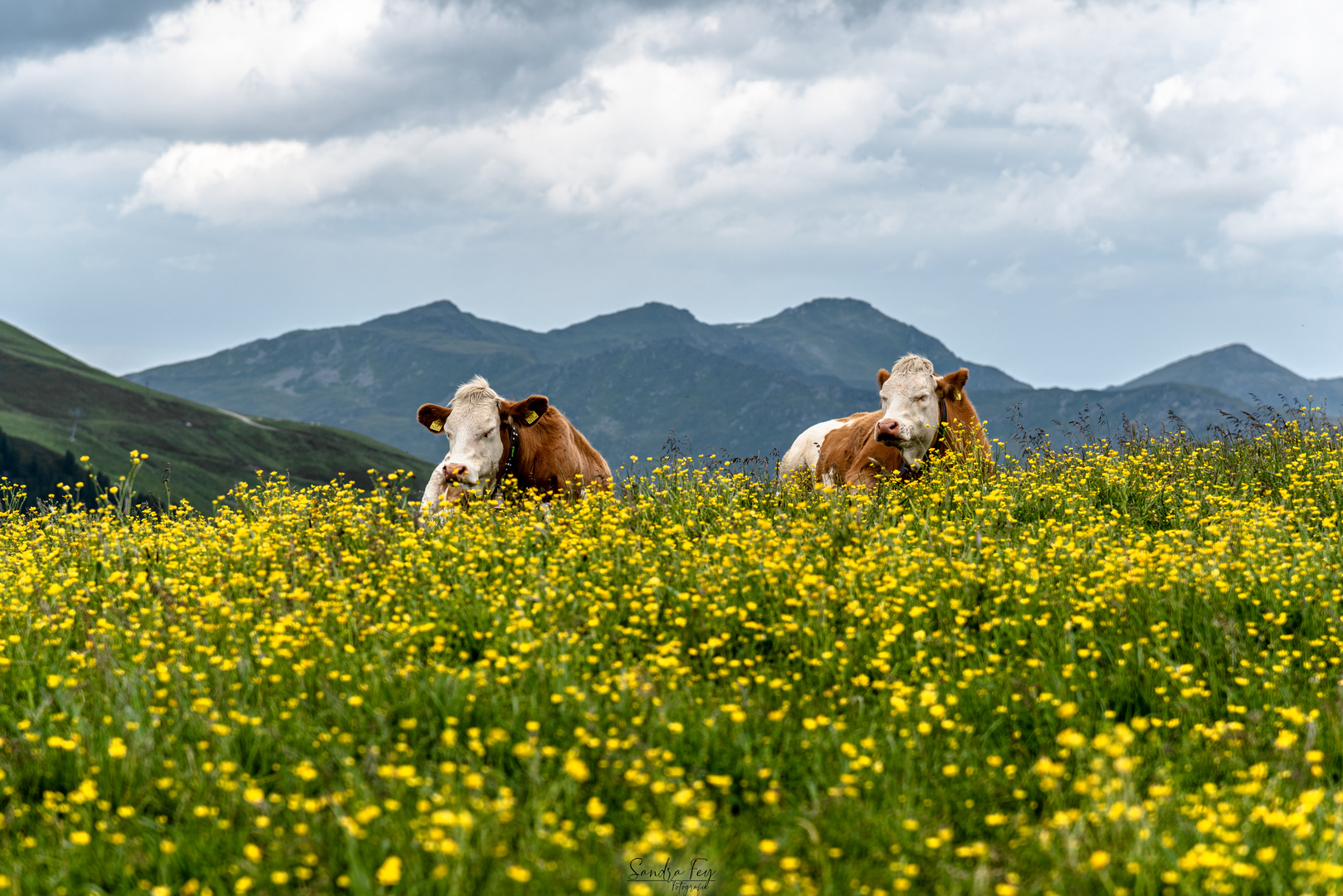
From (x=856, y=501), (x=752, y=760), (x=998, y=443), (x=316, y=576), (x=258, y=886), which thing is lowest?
(x=258, y=886)

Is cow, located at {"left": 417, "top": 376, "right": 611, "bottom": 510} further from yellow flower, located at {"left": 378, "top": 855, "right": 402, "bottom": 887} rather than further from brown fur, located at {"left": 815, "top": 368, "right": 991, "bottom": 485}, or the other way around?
yellow flower, located at {"left": 378, "top": 855, "right": 402, "bottom": 887}

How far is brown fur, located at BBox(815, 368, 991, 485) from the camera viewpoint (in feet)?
40.3

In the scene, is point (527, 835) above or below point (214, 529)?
below

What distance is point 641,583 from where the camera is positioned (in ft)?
21.9

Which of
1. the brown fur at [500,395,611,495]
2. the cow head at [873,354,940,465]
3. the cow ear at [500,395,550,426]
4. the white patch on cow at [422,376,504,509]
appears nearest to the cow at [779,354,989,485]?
the cow head at [873,354,940,465]

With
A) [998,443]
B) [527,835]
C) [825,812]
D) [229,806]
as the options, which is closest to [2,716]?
[229,806]

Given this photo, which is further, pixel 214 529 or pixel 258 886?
Result: pixel 214 529

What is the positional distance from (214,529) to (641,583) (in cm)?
483

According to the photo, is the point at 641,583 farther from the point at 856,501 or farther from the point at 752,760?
the point at 856,501

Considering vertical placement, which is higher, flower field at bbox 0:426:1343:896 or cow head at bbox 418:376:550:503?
cow head at bbox 418:376:550:503

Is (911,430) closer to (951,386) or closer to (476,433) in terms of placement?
(951,386)

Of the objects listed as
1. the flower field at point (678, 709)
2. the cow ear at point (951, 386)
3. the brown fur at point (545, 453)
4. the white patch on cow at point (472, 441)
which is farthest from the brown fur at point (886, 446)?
the white patch on cow at point (472, 441)

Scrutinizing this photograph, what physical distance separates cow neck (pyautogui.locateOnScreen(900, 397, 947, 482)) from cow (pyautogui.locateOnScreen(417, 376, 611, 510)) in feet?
13.2

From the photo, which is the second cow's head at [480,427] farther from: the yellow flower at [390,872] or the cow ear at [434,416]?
the yellow flower at [390,872]
